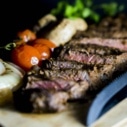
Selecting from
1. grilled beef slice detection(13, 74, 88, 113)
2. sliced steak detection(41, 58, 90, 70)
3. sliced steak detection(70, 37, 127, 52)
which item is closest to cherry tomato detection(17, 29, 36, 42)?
sliced steak detection(70, 37, 127, 52)

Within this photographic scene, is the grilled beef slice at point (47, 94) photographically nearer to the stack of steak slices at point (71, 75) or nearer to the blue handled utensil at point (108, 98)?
the stack of steak slices at point (71, 75)

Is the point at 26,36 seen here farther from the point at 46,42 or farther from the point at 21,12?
the point at 21,12

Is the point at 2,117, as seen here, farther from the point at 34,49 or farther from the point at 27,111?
the point at 34,49

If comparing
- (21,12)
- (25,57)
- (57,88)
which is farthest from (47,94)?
(21,12)

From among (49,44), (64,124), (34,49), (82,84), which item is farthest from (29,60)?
(64,124)

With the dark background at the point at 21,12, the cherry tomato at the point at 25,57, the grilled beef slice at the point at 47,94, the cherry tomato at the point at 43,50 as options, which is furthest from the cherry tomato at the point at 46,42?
the dark background at the point at 21,12

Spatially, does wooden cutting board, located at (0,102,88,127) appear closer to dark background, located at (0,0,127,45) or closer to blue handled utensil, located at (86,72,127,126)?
blue handled utensil, located at (86,72,127,126)
